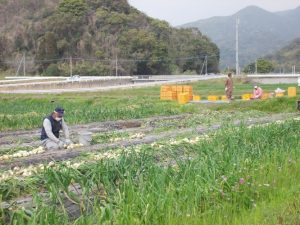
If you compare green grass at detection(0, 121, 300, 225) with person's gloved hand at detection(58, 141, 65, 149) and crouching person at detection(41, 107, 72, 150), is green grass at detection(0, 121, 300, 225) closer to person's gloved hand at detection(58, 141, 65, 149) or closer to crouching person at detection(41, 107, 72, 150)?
person's gloved hand at detection(58, 141, 65, 149)

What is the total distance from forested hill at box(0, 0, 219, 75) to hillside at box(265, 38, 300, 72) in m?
14.3

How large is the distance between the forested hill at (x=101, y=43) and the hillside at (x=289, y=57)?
46.8 ft

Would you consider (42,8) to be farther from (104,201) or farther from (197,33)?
(104,201)

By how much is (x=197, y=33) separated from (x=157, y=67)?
56.3 feet

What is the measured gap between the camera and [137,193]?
493 centimetres

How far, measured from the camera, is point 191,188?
5250 millimetres

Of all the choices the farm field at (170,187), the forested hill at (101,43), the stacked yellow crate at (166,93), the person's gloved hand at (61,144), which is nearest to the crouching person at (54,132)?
the person's gloved hand at (61,144)

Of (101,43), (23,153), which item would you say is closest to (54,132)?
(23,153)

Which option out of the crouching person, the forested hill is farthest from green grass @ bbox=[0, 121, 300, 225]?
the forested hill

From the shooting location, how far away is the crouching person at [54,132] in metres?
10.0

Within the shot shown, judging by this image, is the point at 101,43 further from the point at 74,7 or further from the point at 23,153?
the point at 23,153

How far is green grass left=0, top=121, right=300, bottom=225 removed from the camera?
464cm

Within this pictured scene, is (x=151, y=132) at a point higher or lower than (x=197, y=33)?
lower

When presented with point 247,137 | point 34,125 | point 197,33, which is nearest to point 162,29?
point 197,33
